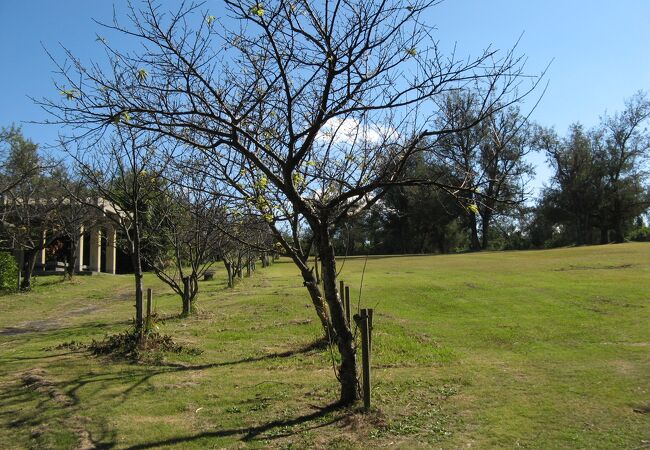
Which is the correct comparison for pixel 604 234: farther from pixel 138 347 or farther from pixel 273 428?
pixel 273 428

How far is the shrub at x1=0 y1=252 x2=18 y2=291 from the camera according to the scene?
22938mm

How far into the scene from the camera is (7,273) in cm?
2309

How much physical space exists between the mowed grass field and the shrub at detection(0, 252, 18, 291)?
239 inches

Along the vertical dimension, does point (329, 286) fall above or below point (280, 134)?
below

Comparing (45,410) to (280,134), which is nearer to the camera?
(45,410)

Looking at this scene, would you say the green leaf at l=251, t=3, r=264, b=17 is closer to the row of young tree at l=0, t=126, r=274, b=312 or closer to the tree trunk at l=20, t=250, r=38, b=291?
the row of young tree at l=0, t=126, r=274, b=312

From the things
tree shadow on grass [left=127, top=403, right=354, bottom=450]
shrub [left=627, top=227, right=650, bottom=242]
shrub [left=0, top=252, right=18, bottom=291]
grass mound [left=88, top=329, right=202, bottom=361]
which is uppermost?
shrub [left=627, top=227, right=650, bottom=242]

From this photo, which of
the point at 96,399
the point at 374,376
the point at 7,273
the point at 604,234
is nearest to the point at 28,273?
the point at 7,273

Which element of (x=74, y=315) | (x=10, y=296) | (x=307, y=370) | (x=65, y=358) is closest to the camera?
(x=307, y=370)

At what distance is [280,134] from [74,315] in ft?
44.0

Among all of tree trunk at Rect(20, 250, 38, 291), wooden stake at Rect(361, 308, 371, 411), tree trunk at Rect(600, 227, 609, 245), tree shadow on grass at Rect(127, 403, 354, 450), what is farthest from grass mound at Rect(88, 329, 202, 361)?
tree trunk at Rect(600, 227, 609, 245)

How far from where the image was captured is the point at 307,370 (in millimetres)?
9227

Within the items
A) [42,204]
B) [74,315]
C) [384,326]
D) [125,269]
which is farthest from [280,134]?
[125,269]

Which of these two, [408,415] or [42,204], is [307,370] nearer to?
[408,415]
